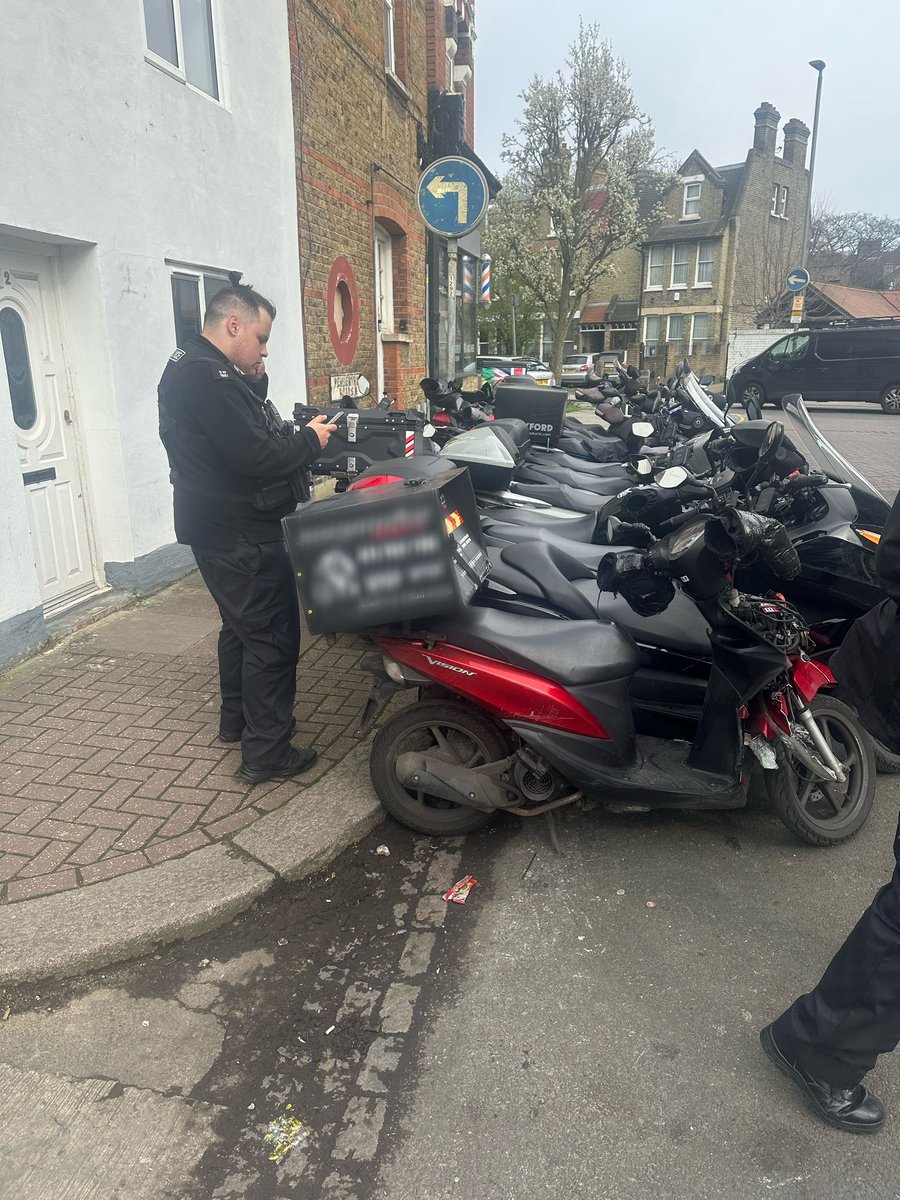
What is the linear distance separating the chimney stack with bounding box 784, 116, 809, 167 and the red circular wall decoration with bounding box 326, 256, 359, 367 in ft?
135

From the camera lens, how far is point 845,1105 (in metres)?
2.16

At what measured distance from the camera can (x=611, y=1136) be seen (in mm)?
2129

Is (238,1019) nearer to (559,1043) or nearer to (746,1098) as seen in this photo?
(559,1043)

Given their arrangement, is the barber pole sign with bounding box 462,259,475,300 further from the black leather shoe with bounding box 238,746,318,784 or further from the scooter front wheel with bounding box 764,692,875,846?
the scooter front wheel with bounding box 764,692,875,846

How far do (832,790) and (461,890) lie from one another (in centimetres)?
150

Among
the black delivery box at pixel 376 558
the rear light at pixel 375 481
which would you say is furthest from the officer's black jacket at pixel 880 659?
the rear light at pixel 375 481

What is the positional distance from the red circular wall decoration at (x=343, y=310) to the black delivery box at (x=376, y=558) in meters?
7.13

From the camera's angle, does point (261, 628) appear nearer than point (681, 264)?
Yes

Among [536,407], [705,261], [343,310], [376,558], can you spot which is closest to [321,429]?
[376,558]

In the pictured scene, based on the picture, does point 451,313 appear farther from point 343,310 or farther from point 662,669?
point 662,669

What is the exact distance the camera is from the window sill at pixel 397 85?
430 inches

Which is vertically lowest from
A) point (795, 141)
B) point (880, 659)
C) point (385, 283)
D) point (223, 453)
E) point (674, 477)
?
point (880, 659)

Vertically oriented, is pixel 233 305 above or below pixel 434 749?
above

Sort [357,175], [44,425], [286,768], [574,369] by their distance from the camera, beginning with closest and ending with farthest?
[286,768] < [44,425] < [357,175] < [574,369]
